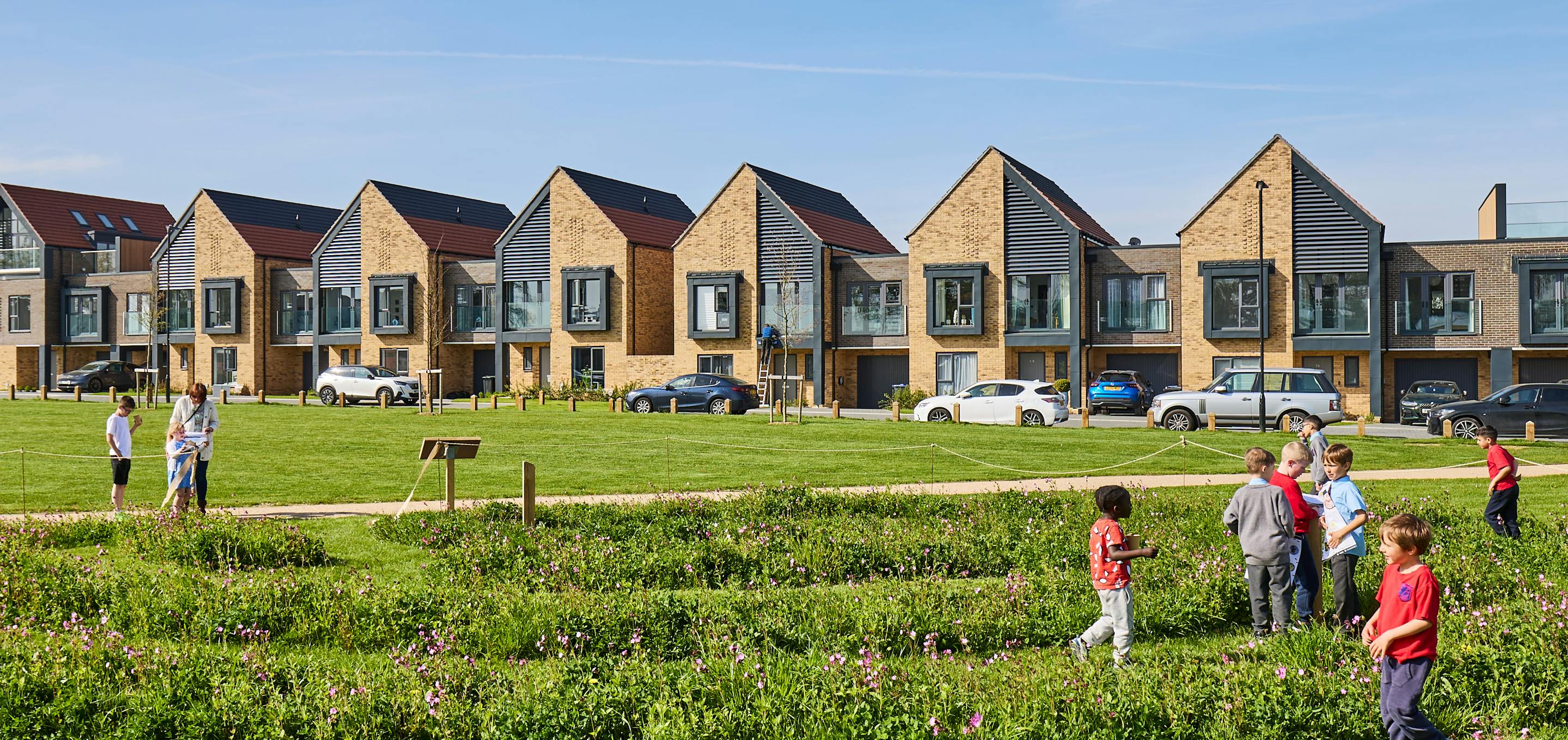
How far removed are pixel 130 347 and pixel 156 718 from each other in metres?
59.2

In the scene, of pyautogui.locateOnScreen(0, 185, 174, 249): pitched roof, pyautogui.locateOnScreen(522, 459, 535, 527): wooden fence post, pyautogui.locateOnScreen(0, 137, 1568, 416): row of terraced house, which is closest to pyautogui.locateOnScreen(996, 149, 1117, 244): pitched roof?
pyautogui.locateOnScreen(0, 137, 1568, 416): row of terraced house

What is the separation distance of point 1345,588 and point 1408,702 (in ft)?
8.99

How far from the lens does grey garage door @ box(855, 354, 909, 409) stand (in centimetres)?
4566

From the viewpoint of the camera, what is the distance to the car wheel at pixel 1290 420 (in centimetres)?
3080

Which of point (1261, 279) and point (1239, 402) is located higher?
point (1261, 279)

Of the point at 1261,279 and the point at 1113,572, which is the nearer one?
the point at 1113,572

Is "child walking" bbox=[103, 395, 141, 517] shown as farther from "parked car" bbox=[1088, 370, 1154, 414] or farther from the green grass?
"parked car" bbox=[1088, 370, 1154, 414]

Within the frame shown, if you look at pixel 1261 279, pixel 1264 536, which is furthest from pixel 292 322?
pixel 1264 536

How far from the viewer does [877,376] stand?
152ft

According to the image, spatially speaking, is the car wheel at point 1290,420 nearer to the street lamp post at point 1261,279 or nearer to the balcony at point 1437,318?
the street lamp post at point 1261,279

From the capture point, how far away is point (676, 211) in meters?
57.4

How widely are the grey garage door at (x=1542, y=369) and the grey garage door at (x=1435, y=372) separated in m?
1.30

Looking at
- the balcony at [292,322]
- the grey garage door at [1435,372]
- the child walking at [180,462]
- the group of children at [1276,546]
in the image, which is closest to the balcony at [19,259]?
the balcony at [292,322]

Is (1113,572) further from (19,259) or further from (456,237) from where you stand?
(19,259)
